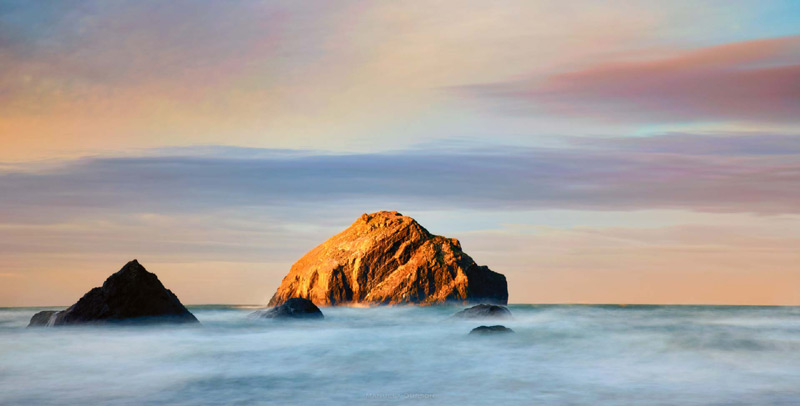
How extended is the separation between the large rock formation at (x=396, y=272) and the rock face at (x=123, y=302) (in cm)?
8224

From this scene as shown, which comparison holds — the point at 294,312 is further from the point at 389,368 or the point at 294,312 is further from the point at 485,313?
the point at 389,368

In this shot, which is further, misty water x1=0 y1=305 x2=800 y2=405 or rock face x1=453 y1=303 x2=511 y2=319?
rock face x1=453 y1=303 x2=511 y2=319

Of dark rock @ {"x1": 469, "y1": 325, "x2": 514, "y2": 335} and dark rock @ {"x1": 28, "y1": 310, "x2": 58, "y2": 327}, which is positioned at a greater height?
dark rock @ {"x1": 28, "y1": 310, "x2": 58, "y2": 327}

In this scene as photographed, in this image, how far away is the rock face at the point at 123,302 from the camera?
1631 inches

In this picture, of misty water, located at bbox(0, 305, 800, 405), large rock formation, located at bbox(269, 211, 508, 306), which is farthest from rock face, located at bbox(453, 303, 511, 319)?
large rock formation, located at bbox(269, 211, 508, 306)

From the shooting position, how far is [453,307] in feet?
384

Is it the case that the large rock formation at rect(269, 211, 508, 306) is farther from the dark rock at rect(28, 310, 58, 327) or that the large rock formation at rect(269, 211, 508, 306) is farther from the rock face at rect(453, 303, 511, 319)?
the dark rock at rect(28, 310, 58, 327)

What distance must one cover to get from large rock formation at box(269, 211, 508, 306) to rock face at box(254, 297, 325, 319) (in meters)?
63.7

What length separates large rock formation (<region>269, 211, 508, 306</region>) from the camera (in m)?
125

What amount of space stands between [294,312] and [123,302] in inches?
721

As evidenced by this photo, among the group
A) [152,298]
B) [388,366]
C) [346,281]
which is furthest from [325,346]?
[346,281]

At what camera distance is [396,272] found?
12875cm

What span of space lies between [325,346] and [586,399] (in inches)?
750

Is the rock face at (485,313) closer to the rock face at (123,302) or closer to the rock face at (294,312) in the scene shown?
the rock face at (294,312)
